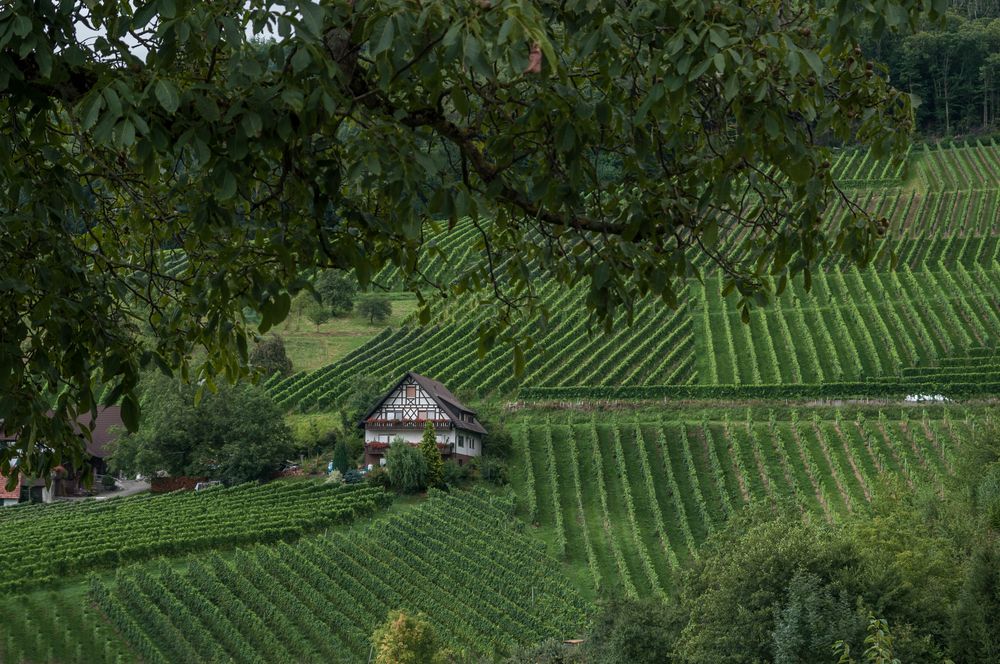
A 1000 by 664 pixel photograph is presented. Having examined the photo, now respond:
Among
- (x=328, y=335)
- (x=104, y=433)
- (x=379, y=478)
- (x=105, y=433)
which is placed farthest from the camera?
(x=328, y=335)

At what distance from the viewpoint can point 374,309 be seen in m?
69.2

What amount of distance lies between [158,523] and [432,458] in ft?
36.0

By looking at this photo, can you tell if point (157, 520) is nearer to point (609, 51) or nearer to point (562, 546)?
point (562, 546)

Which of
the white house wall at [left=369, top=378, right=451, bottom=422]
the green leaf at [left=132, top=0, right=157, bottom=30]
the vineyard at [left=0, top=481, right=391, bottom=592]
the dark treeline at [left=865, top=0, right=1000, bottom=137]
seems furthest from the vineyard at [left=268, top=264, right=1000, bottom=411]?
the green leaf at [left=132, top=0, right=157, bottom=30]

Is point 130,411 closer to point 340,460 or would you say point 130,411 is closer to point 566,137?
point 566,137

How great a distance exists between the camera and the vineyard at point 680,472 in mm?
42281

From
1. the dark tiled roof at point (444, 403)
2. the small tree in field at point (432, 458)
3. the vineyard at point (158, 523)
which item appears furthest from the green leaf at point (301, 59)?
the dark tiled roof at point (444, 403)

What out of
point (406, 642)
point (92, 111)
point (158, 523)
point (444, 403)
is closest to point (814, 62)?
point (92, 111)

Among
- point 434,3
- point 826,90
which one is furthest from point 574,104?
point 826,90

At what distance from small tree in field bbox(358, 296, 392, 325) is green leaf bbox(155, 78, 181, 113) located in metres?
63.7

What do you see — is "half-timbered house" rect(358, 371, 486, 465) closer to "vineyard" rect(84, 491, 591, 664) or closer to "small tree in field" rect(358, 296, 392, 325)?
"vineyard" rect(84, 491, 591, 664)

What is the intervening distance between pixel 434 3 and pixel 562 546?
1500 inches

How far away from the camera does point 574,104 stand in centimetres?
544

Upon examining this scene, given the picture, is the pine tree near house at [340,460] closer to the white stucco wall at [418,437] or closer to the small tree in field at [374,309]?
the white stucco wall at [418,437]
